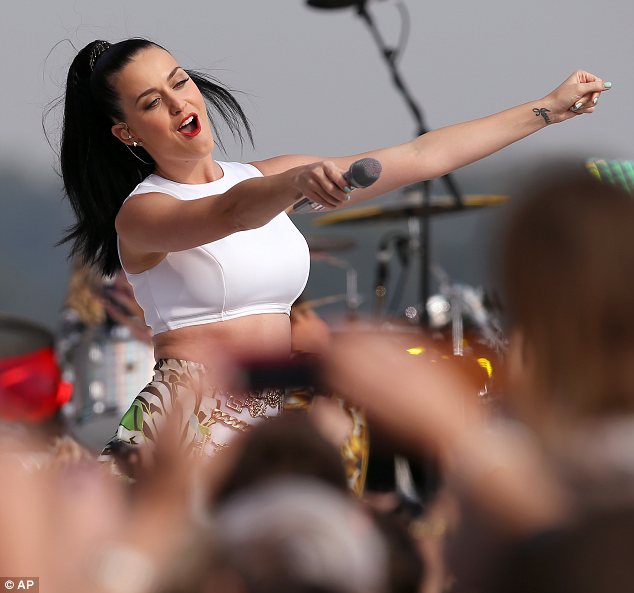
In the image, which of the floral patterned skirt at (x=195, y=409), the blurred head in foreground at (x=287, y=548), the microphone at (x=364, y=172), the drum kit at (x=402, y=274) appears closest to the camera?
the blurred head in foreground at (x=287, y=548)

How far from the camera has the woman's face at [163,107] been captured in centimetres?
201

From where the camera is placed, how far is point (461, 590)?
830mm

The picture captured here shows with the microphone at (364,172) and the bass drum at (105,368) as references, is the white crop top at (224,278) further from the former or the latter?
the bass drum at (105,368)

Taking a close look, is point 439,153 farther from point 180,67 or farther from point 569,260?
point 569,260

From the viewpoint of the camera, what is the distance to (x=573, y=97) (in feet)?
7.55

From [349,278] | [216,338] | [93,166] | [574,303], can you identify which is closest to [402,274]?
[349,278]

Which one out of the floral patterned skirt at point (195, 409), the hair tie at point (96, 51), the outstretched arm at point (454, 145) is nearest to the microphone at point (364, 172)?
the floral patterned skirt at point (195, 409)

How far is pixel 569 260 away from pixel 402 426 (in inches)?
7.1

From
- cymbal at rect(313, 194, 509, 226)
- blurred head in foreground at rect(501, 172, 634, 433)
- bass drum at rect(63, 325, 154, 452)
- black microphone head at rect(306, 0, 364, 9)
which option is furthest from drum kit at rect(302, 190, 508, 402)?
blurred head in foreground at rect(501, 172, 634, 433)

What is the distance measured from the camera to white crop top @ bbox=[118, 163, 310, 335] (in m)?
1.92

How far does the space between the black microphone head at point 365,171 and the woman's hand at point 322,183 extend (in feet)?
0.21

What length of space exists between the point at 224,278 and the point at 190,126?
1.02 ft

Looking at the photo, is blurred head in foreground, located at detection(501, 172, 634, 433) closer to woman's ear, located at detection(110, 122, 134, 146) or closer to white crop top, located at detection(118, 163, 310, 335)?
white crop top, located at detection(118, 163, 310, 335)

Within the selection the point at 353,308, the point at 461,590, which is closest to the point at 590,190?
the point at 461,590
